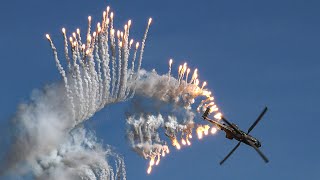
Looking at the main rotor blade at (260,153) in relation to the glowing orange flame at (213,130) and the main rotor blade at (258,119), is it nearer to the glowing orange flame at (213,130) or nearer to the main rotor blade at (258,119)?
the main rotor blade at (258,119)

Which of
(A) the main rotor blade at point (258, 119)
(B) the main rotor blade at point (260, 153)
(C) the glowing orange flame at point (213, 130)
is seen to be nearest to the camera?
(B) the main rotor blade at point (260, 153)

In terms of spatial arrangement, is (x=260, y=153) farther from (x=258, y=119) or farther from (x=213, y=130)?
(x=213, y=130)

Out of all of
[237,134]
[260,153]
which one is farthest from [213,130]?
[260,153]

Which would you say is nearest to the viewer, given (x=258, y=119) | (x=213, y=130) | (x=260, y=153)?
(x=260, y=153)

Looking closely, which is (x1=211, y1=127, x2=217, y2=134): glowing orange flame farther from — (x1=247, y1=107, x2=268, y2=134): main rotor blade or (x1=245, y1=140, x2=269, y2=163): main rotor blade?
(x1=245, y1=140, x2=269, y2=163): main rotor blade

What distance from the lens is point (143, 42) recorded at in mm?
143875

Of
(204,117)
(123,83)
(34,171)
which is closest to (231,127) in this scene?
(204,117)

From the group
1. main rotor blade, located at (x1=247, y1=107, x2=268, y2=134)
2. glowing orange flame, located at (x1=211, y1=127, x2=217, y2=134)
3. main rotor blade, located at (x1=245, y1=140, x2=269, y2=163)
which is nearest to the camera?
main rotor blade, located at (x1=245, y1=140, x2=269, y2=163)

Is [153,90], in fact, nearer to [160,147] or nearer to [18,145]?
[160,147]

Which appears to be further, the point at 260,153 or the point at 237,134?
the point at 237,134

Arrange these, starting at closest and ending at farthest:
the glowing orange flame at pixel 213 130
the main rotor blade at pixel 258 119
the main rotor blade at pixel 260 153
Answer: the main rotor blade at pixel 260 153
the main rotor blade at pixel 258 119
the glowing orange flame at pixel 213 130

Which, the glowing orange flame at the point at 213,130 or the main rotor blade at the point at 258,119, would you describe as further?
the glowing orange flame at the point at 213,130

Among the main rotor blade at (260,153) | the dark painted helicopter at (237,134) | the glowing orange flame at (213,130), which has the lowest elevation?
the main rotor blade at (260,153)

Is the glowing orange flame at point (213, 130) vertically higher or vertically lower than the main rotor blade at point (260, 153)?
higher
